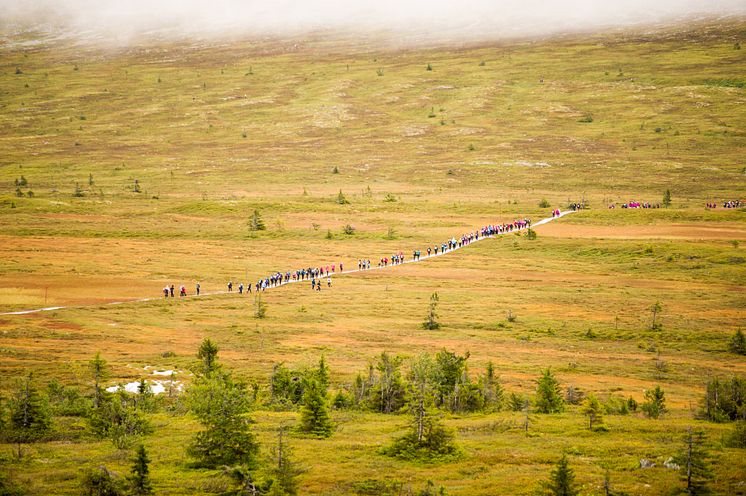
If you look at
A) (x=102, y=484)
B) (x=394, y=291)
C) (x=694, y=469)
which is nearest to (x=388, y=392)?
(x=694, y=469)

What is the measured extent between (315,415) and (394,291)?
1662 inches

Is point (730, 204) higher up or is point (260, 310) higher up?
point (730, 204)

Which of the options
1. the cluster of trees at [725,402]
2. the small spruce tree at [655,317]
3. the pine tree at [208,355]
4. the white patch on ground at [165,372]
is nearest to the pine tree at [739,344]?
the small spruce tree at [655,317]

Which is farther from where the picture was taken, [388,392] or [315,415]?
[388,392]

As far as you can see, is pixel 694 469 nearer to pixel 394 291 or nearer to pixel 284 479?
pixel 284 479

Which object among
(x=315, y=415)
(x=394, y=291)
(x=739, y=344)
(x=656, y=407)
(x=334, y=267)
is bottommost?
(x=656, y=407)

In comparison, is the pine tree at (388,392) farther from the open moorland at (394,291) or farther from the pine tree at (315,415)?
the pine tree at (315,415)

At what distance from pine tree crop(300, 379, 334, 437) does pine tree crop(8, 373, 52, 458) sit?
11.2 meters

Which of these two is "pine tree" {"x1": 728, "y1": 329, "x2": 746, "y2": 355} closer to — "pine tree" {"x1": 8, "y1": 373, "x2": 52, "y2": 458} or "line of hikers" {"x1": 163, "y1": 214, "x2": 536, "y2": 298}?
"line of hikers" {"x1": 163, "y1": 214, "x2": 536, "y2": 298}

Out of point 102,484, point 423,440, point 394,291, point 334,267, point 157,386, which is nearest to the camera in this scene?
point 102,484

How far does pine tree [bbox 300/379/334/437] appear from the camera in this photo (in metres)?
33.3

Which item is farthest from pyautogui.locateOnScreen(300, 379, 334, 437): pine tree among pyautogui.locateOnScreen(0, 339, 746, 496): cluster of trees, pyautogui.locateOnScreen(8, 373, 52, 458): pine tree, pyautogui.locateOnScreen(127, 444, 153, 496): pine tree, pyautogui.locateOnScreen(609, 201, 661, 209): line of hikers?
pyautogui.locateOnScreen(609, 201, 661, 209): line of hikers

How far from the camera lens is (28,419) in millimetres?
32031

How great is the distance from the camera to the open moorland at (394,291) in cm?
3028
